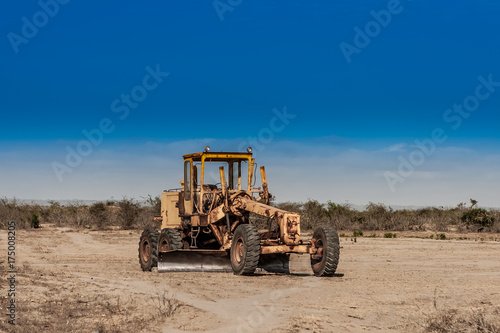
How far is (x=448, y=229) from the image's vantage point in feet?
140

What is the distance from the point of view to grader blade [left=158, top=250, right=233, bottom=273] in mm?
16719

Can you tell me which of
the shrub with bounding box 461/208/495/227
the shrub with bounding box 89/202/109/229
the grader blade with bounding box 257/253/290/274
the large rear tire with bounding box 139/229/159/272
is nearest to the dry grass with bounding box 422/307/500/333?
the grader blade with bounding box 257/253/290/274

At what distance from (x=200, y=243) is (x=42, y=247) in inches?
446

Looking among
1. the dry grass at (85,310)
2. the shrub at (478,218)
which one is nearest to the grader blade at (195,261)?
the dry grass at (85,310)

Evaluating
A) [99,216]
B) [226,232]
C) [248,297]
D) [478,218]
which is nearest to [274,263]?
[226,232]

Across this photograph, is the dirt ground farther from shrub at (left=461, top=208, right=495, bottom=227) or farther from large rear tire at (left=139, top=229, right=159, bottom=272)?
shrub at (left=461, top=208, right=495, bottom=227)

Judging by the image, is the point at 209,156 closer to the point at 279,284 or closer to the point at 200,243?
the point at 200,243

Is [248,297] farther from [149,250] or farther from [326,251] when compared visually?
[149,250]

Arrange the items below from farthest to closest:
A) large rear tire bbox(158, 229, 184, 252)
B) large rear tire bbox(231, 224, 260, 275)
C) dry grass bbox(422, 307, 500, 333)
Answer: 1. large rear tire bbox(158, 229, 184, 252)
2. large rear tire bbox(231, 224, 260, 275)
3. dry grass bbox(422, 307, 500, 333)

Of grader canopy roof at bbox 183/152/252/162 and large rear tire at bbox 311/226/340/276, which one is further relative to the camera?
grader canopy roof at bbox 183/152/252/162

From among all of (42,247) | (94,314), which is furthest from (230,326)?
(42,247)

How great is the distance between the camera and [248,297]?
12.5 m

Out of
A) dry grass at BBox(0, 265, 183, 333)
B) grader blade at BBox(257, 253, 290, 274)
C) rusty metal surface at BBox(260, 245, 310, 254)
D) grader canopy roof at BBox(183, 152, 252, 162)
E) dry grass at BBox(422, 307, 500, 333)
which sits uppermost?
grader canopy roof at BBox(183, 152, 252, 162)

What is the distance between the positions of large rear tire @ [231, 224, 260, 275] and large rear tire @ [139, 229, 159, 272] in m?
2.89
